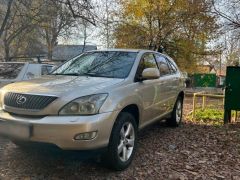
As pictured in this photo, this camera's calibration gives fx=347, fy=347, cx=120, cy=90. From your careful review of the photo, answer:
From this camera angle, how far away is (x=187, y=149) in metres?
5.75

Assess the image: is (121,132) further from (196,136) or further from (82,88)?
(196,136)

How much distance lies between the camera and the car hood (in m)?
4.16

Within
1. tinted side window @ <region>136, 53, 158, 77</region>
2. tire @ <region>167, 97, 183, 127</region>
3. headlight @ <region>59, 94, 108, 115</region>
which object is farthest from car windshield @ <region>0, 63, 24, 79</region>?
headlight @ <region>59, 94, 108, 115</region>

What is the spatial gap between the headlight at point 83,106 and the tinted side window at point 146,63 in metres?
1.32

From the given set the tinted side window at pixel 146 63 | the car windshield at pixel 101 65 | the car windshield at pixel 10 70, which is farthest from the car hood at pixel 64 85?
the car windshield at pixel 10 70

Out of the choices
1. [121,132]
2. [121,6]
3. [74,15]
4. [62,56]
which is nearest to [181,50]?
[121,6]

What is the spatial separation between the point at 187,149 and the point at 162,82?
49.2 inches

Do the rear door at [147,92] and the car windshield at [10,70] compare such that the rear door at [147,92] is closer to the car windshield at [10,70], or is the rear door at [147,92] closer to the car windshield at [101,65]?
the car windshield at [101,65]

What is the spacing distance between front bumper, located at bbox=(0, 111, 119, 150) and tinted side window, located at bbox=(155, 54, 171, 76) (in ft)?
8.65

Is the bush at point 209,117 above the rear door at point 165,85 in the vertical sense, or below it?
below

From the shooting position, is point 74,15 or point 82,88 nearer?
point 82,88

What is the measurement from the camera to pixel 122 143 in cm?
455

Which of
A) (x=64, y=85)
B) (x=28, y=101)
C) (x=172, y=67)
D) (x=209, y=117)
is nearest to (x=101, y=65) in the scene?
(x=64, y=85)

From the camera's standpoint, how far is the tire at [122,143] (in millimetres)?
4285
